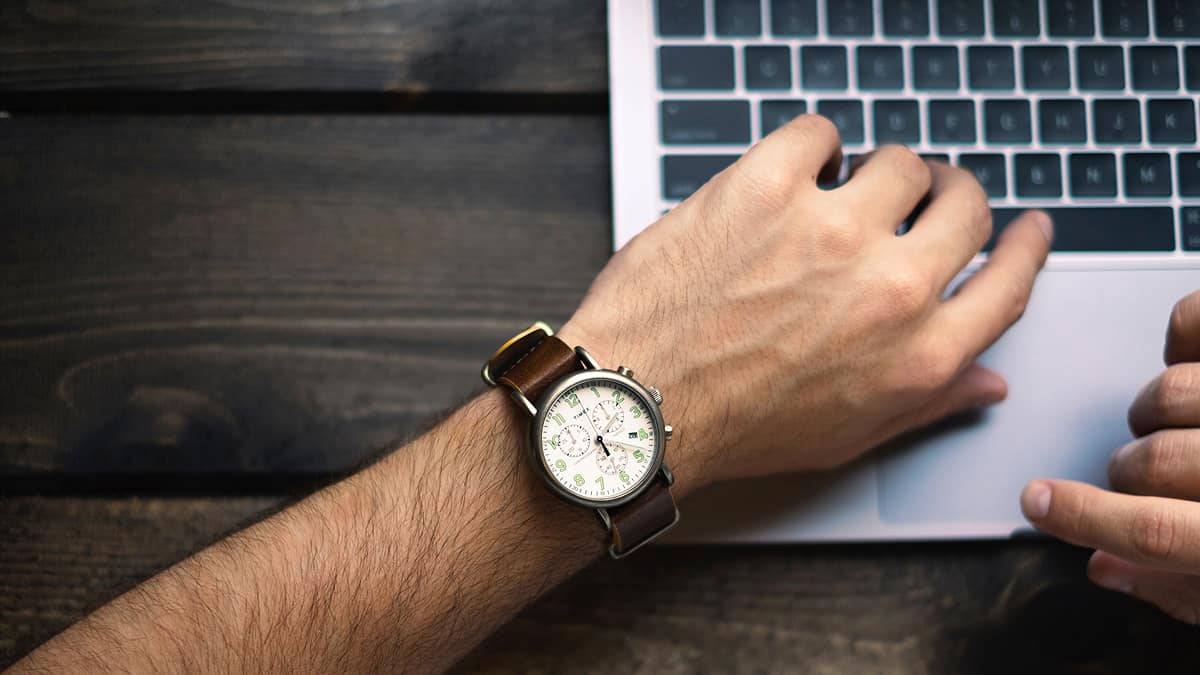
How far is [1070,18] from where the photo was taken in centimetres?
78

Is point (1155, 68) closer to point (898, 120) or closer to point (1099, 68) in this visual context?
point (1099, 68)

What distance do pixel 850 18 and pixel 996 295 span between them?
26 cm

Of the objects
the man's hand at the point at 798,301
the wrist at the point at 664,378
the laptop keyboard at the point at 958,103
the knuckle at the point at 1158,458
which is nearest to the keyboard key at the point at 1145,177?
the laptop keyboard at the point at 958,103

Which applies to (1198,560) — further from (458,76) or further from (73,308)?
(73,308)

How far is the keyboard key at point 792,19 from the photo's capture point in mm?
764

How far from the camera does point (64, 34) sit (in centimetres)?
84

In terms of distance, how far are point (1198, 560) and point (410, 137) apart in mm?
736

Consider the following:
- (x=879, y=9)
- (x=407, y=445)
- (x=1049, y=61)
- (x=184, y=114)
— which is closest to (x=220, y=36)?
(x=184, y=114)

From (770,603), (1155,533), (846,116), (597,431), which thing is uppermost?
(846,116)

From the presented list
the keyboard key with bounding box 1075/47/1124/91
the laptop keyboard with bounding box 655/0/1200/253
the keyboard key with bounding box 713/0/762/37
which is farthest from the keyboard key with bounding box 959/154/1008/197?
the keyboard key with bounding box 713/0/762/37

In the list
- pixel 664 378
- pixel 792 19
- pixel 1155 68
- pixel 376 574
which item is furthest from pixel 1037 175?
pixel 376 574

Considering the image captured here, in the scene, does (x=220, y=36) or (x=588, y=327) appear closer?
(x=588, y=327)

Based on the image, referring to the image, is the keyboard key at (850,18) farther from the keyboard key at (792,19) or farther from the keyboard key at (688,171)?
the keyboard key at (688,171)

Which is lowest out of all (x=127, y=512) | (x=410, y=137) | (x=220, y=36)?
(x=127, y=512)
